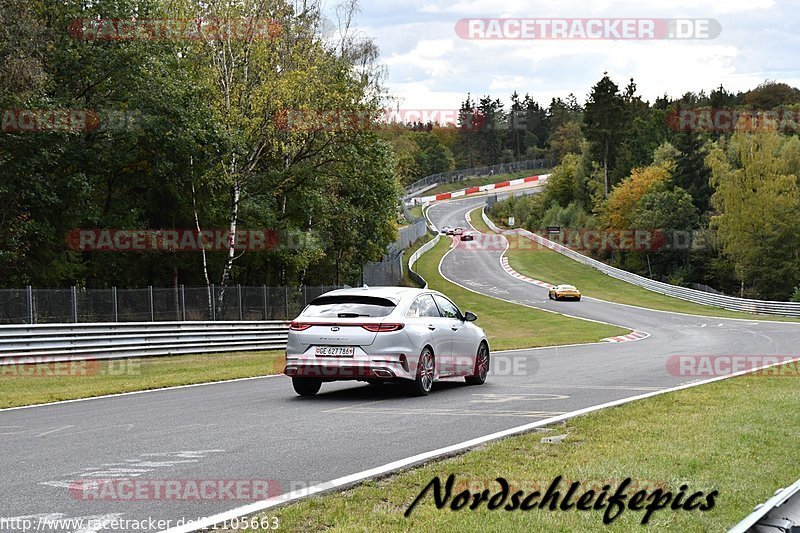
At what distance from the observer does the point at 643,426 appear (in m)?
10.6

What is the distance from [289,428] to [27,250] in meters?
25.2

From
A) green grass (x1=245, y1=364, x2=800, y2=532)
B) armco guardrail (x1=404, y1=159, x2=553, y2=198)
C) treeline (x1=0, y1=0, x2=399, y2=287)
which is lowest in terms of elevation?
green grass (x1=245, y1=364, x2=800, y2=532)

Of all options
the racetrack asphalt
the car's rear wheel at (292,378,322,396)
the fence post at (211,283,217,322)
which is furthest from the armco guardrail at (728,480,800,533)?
the fence post at (211,283,217,322)

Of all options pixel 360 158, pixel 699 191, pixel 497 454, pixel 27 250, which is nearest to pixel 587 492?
pixel 497 454

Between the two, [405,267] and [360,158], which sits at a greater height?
[360,158]

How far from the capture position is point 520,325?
5066 centimetres

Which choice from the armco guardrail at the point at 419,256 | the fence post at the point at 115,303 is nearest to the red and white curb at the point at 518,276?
the armco guardrail at the point at 419,256

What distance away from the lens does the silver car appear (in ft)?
Answer: 45.7

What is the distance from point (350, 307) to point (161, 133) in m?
20.5

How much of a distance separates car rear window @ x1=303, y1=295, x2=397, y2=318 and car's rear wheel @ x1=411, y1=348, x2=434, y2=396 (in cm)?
93

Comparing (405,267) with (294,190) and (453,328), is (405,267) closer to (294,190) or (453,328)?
(294,190)

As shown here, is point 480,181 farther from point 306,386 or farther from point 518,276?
point 306,386

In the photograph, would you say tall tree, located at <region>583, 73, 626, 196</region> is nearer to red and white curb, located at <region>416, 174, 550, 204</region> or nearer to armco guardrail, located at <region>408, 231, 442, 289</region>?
armco guardrail, located at <region>408, 231, 442, 289</region>

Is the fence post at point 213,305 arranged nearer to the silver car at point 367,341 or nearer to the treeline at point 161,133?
the treeline at point 161,133
